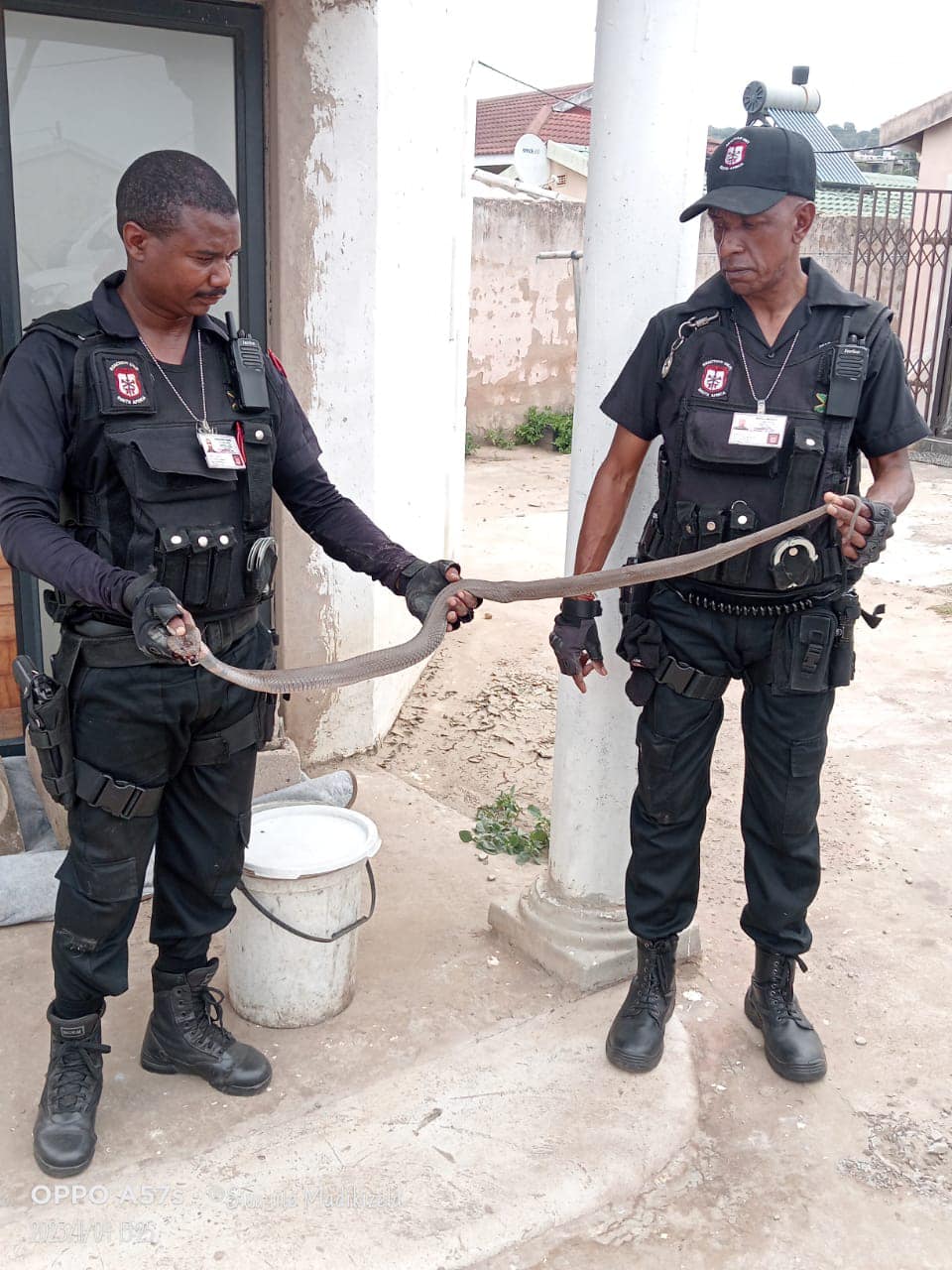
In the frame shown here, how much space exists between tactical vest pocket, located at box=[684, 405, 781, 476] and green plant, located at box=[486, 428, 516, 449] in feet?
36.2

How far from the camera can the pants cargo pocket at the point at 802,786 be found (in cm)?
286

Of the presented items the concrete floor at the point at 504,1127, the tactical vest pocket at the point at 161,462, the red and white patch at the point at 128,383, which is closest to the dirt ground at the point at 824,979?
the concrete floor at the point at 504,1127

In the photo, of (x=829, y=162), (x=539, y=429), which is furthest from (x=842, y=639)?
(x=829, y=162)

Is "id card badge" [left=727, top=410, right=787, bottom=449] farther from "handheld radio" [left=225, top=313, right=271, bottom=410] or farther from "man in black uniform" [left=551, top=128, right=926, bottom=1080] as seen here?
"handheld radio" [left=225, top=313, right=271, bottom=410]

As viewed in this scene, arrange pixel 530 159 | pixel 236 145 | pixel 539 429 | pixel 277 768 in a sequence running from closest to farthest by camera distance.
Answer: pixel 236 145
pixel 277 768
pixel 539 429
pixel 530 159

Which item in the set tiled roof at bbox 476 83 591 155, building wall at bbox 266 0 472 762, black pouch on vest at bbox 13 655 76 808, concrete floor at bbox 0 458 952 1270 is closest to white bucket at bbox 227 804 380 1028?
concrete floor at bbox 0 458 952 1270

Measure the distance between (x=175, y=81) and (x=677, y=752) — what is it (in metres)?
2.93

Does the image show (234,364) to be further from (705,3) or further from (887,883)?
(887,883)

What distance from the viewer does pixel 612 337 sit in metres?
3.09

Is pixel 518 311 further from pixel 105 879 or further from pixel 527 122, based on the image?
pixel 527 122

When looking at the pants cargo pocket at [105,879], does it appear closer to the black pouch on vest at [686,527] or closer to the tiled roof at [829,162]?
the black pouch on vest at [686,527]

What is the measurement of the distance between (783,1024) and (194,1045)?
1490 mm

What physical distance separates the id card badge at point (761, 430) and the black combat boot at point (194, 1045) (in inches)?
71.2

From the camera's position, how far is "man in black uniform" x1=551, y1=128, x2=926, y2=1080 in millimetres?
2668
